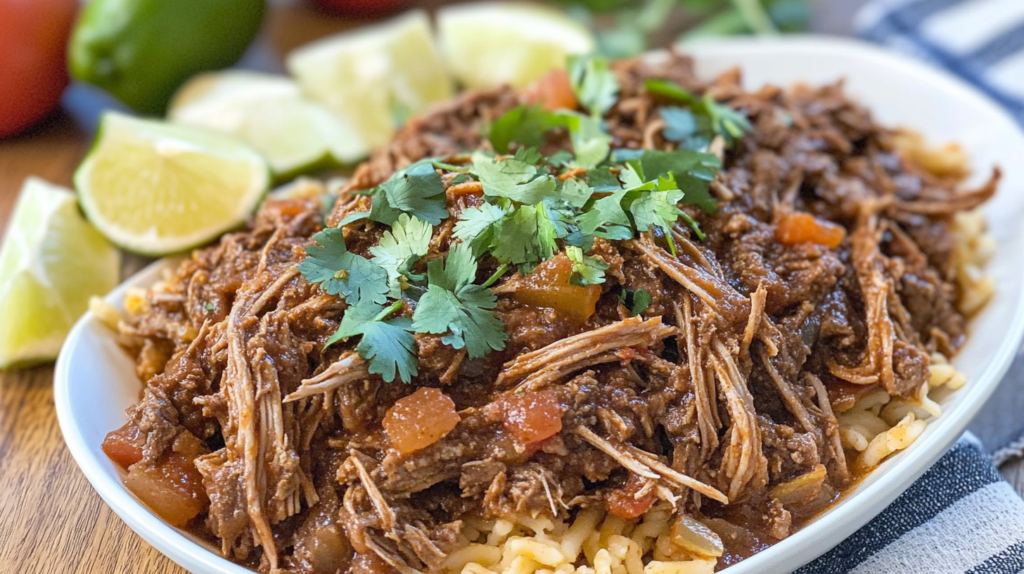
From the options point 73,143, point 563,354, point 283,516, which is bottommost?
point 73,143

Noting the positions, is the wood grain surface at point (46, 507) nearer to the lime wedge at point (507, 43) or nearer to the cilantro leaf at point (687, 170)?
the cilantro leaf at point (687, 170)

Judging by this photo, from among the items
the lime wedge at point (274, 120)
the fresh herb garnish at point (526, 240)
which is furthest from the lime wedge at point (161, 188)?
the fresh herb garnish at point (526, 240)

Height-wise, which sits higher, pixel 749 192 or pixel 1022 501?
pixel 749 192

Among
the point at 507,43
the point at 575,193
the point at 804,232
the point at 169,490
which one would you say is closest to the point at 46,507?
the point at 169,490

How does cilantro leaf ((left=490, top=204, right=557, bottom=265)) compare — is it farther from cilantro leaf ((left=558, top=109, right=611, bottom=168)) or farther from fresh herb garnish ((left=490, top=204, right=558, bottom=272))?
cilantro leaf ((left=558, top=109, right=611, bottom=168))

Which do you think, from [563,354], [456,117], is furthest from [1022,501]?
[456,117]

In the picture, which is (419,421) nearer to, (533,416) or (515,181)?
(533,416)

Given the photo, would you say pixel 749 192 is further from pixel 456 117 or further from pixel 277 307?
pixel 277 307
